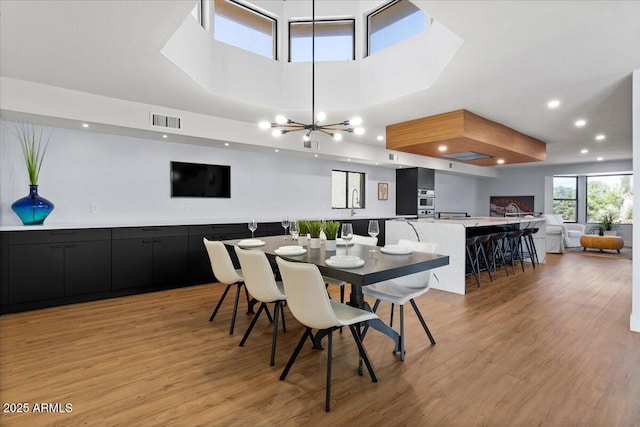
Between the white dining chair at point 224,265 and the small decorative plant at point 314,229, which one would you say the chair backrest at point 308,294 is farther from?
the white dining chair at point 224,265

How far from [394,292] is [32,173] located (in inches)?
170

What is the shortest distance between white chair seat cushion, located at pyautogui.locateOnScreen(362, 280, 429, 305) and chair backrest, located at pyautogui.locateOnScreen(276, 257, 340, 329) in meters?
0.81

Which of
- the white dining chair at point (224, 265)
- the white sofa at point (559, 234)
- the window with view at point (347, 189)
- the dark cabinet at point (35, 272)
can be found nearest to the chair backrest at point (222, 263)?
the white dining chair at point (224, 265)

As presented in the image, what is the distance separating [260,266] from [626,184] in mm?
12431

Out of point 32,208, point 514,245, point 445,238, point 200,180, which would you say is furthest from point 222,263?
point 514,245

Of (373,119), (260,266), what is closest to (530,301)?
(373,119)

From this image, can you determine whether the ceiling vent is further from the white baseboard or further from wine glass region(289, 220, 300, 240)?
the white baseboard

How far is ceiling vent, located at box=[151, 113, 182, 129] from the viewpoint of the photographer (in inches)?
175

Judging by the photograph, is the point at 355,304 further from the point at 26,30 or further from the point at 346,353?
the point at 26,30

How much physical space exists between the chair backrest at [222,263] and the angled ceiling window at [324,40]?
2.86m

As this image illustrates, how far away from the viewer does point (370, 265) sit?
2385mm

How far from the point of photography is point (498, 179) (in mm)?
11969

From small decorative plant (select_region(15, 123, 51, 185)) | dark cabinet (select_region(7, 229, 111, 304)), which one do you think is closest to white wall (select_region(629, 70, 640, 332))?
dark cabinet (select_region(7, 229, 111, 304))

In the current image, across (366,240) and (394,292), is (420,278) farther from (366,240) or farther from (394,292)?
(366,240)
